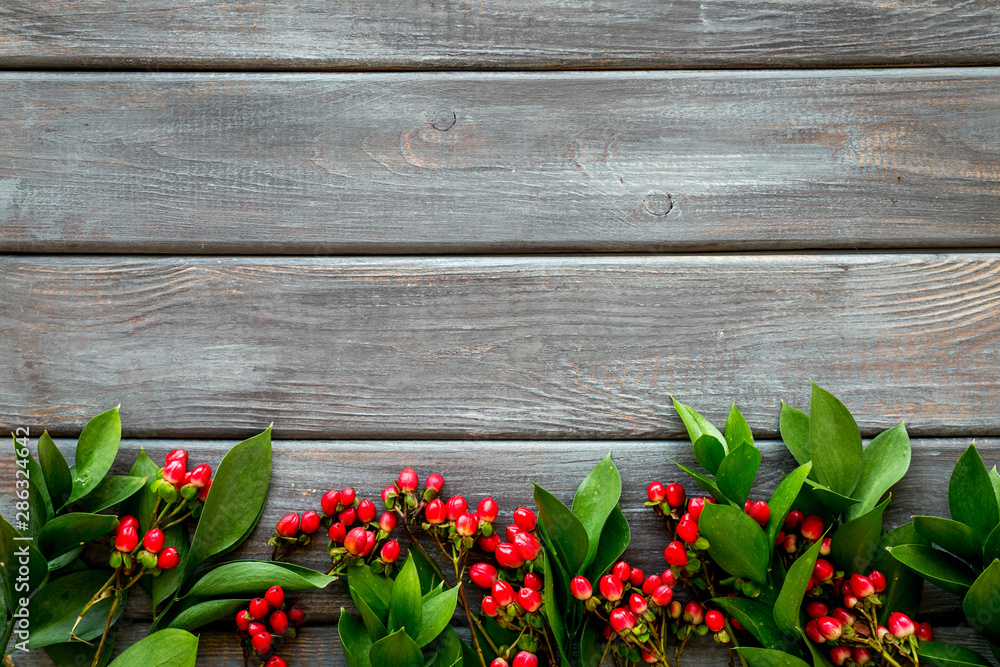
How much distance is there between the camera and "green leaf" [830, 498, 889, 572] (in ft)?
1.69

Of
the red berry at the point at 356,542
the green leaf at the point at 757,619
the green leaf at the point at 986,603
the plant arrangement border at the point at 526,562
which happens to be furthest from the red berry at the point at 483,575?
the green leaf at the point at 986,603

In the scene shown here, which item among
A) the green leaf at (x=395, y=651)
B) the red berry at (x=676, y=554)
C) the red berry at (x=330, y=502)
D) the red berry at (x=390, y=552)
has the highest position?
the red berry at (x=330, y=502)

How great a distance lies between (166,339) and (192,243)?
10 cm

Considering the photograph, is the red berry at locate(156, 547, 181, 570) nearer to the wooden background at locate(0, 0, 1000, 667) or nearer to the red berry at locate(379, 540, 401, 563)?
the wooden background at locate(0, 0, 1000, 667)

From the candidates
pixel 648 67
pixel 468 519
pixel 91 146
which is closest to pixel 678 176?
pixel 648 67

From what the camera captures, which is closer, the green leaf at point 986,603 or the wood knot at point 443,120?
the green leaf at point 986,603

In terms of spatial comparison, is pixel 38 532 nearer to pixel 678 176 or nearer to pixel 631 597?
pixel 631 597

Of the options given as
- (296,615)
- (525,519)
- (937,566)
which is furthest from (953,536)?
(296,615)

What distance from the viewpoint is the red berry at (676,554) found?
523mm

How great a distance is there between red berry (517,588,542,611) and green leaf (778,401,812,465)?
0.28 m

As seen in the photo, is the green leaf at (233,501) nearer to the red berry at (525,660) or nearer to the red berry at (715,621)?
the red berry at (525,660)

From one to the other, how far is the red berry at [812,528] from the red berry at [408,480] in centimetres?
37

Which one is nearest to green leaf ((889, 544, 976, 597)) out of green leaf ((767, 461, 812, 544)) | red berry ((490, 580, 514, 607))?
green leaf ((767, 461, 812, 544))

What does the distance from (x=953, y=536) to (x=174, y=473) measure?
712 mm
